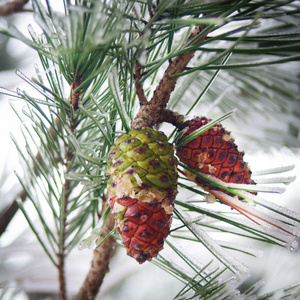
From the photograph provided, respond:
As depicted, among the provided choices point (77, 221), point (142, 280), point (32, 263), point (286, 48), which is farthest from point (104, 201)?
point (142, 280)

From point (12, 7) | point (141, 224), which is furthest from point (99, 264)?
point (12, 7)

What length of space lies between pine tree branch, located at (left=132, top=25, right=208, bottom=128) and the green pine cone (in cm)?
2

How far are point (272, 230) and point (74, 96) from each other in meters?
0.19

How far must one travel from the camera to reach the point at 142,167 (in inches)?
9.5

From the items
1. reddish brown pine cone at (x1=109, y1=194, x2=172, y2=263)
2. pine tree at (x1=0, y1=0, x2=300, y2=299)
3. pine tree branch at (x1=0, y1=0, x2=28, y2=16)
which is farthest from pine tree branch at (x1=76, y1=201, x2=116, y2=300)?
pine tree branch at (x1=0, y1=0, x2=28, y2=16)

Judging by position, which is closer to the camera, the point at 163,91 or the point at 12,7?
the point at 163,91

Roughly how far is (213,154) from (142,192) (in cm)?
7

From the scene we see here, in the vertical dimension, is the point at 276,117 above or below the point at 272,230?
above

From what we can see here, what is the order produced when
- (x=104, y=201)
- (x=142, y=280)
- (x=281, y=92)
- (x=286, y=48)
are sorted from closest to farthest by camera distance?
(x=286, y=48)
(x=104, y=201)
(x=281, y=92)
(x=142, y=280)

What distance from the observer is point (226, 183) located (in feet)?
0.88

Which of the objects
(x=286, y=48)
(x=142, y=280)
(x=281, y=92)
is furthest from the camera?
(x=142, y=280)

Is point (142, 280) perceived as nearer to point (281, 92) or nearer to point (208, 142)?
point (281, 92)

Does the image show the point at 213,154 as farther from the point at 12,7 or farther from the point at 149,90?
the point at 12,7

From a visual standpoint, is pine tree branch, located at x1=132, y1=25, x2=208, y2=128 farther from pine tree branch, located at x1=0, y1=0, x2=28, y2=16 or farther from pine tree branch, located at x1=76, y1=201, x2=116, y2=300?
pine tree branch, located at x1=0, y1=0, x2=28, y2=16
